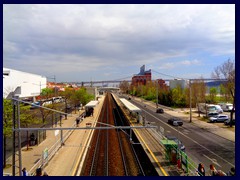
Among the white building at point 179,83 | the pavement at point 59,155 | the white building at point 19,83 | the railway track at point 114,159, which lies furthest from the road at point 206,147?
the white building at point 179,83

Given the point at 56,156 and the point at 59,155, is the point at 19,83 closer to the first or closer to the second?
the point at 59,155

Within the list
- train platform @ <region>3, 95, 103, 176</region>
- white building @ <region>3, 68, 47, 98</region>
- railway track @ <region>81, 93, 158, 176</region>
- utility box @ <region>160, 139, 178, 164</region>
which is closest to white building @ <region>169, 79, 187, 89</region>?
white building @ <region>3, 68, 47, 98</region>

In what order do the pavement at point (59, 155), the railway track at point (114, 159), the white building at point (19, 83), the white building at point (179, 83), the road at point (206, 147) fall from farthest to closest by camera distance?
1. the white building at point (179, 83)
2. the white building at point (19, 83)
3. the road at point (206, 147)
4. the railway track at point (114, 159)
5. the pavement at point (59, 155)

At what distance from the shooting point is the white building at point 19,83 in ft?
135

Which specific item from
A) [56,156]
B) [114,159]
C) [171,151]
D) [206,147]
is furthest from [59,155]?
[206,147]

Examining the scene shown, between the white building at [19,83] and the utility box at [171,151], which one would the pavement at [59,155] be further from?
the white building at [19,83]

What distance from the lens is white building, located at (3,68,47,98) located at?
4116 centimetres

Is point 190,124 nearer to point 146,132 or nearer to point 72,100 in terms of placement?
point 146,132

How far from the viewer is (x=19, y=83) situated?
48.4 meters

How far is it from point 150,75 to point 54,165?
11227 centimetres

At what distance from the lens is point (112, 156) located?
61.6 feet

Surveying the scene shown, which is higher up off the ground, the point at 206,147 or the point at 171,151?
the point at 171,151

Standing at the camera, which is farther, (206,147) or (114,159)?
(206,147)

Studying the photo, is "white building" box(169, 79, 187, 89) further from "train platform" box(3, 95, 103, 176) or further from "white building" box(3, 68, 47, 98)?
"train platform" box(3, 95, 103, 176)
